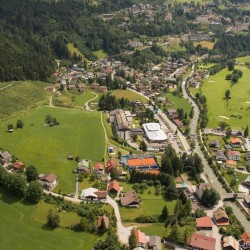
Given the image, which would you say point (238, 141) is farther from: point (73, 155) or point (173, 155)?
point (73, 155)

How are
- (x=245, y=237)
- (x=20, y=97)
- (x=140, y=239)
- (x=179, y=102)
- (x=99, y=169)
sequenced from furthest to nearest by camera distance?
(x=179, y=102)
(x=20, y=97)
(x=99, y=169)
(x=245, y=237)
(x=140, y=239)

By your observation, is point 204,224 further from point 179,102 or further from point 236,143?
point 179,102

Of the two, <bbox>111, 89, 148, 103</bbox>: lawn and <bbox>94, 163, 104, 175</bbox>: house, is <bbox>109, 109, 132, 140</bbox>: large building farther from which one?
<bbox>111, 89, 148, 103</bbox>: lawn

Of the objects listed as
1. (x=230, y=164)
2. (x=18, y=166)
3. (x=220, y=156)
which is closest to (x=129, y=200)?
(x=18, y=166)

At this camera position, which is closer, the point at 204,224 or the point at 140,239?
the point at 140,239

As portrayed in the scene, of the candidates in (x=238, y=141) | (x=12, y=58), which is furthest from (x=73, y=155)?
(x=12, y=58)

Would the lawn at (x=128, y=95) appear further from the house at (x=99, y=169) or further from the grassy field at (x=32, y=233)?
the grassy field at (x=32, y=233)
